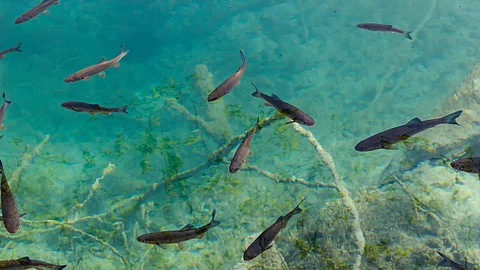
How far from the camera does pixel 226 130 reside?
7973 millimetres

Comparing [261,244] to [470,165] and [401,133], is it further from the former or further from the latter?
[470,165]

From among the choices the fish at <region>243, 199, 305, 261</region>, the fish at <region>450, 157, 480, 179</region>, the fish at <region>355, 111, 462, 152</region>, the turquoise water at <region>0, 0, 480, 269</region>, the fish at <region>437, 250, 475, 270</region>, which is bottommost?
the turquoise water at <region>0, 0, 480, 269</region>

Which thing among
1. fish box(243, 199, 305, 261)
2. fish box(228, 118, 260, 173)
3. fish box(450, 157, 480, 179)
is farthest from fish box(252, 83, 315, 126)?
fish box(450, 157, 480, 179)

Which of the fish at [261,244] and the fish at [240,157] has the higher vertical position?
the fish at [240,157]

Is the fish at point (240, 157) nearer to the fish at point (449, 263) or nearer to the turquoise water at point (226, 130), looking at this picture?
the turquoise water at point (226, 130)

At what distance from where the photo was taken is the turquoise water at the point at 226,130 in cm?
468

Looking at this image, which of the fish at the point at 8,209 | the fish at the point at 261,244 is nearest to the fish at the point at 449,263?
the fish at the point at 261,244

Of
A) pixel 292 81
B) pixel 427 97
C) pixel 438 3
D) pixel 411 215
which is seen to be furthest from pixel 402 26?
pixel 411 215

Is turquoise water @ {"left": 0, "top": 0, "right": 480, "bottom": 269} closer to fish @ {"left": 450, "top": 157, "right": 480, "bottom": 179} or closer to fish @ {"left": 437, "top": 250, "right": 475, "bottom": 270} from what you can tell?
fish @ {"left": 437, "top": 250, "right": 475, "bottom": 270}

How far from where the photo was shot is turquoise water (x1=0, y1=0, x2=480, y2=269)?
468 centimetres

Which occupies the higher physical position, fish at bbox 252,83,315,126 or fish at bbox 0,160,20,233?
fish at bbox 252,83,315,126

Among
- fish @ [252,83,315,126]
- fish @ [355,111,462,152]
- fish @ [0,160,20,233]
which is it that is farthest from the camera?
fish @ [252,83,315,126]

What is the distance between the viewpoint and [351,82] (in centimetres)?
1001

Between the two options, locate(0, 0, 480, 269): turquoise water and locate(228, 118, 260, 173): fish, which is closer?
locate(228, 118, 260, 173): fish
